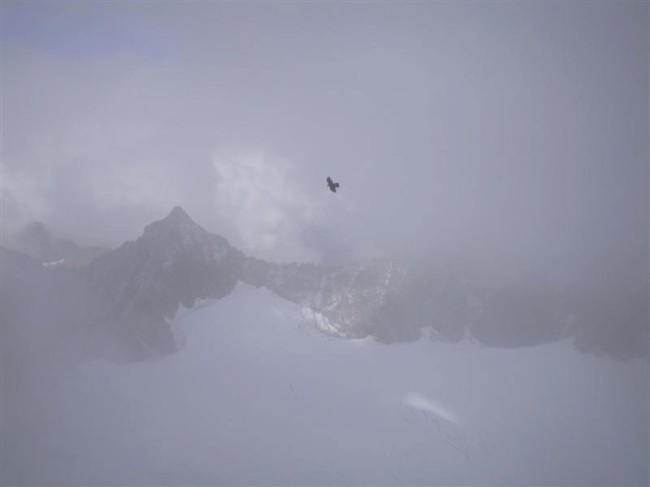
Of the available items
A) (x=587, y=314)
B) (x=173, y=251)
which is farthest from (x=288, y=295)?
(x=587, y=314)

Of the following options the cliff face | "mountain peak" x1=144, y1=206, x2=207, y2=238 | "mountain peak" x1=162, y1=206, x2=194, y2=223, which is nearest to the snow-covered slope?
the cliff face

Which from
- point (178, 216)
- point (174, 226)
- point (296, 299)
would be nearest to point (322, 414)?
point (296, 299)

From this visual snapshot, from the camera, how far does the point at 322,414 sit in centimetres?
13612

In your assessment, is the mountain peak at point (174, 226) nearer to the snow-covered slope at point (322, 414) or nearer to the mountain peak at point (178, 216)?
the mountain peak at point (178, 216)

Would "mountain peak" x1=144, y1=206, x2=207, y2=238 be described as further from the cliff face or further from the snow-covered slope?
the snow-covered slope

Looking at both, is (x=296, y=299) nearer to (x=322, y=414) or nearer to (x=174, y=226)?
(x=174, y=226)

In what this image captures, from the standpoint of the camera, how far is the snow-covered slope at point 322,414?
115562mm

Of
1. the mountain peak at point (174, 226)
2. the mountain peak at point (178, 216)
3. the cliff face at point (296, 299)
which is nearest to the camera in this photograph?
the cliff face at point (296, 299)

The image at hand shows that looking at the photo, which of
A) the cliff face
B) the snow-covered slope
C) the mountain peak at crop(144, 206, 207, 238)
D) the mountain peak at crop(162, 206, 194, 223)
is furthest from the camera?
the mountain peak at crop(162, 206, 194, 223)

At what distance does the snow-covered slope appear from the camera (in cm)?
11556

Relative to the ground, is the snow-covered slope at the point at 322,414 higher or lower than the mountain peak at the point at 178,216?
lower

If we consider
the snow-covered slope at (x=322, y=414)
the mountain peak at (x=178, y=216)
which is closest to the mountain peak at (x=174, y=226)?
the mountain peak at (x=178, y=216)

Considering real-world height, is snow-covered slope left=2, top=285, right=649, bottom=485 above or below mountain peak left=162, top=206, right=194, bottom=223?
below

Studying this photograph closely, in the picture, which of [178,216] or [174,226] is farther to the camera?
[178,216]
